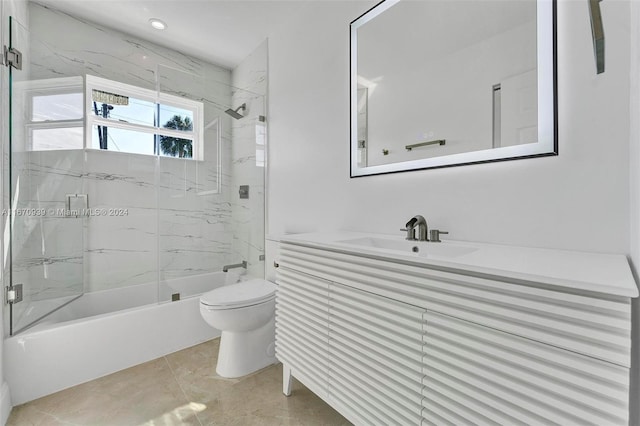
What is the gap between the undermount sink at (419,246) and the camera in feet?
3.73

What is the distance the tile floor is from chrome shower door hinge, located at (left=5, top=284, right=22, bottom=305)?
0.58 m

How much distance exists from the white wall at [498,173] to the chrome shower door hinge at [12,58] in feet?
5.55

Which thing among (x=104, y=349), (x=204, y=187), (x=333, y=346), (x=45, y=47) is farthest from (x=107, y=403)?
(x=45, y=47)

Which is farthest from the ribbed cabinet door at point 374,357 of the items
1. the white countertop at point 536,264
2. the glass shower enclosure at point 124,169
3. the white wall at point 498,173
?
the glass shower enclosure at point 124,169

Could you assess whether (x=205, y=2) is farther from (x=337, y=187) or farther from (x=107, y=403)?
(x=107, y=403)

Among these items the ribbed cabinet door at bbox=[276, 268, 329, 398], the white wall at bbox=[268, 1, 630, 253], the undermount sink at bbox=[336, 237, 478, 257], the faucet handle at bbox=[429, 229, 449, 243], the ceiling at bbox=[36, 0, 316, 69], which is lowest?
the ribbed cabinet door at bbox=[276, 268, 329, 398]

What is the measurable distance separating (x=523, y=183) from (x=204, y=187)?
2369 mm

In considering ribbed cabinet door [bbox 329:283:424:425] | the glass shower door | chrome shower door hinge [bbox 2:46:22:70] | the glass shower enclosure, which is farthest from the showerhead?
ribbed cabinet door [bbox 329:283:424:425]

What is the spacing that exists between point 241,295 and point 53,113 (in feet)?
6.28

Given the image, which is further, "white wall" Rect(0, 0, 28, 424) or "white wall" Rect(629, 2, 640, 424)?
"white wall" Rect(0, 0, 28, 424)

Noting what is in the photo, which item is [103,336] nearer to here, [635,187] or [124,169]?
[124,169]

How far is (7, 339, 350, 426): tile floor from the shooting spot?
142 centimetres

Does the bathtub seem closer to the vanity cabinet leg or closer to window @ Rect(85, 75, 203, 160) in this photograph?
the vanity cabinet leg

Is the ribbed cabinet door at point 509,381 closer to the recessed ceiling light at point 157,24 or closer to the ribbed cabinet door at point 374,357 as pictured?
the ribbed cabinet door at point 374,357
